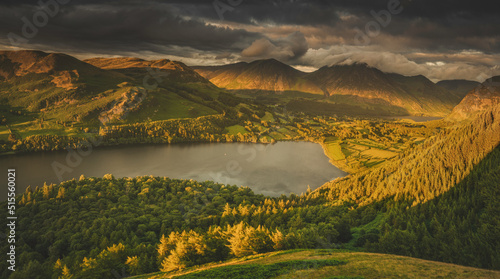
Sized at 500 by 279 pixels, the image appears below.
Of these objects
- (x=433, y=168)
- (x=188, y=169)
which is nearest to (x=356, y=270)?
(x=433, y=168)

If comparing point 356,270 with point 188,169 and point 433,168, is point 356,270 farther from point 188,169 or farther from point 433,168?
point 188,169

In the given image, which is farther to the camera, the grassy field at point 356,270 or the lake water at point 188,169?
the lake water at point 188,169

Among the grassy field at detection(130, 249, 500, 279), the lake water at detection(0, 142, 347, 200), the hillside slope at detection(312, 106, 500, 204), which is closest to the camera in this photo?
the grassy field at detection(130, 249, 500, 279)

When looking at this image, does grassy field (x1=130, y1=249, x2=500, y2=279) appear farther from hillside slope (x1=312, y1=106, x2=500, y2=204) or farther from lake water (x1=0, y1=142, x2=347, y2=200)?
lake water (x1=0, y1=142, x2=347, y2=200)

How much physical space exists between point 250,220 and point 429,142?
82.6m

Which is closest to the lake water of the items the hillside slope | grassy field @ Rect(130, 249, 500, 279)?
the hillside slope

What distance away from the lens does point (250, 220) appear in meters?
84.2

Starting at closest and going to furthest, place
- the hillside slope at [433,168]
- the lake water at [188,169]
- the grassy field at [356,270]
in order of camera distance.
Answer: the grassy field at [356,270]
the hillside slope at [433,168]
the lake water at [188,169]

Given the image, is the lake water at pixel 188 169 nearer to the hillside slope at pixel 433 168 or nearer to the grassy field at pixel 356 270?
the hillside slope at pixel 433 168

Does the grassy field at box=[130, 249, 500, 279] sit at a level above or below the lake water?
above

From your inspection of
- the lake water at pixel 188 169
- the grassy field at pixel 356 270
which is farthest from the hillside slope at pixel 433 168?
the grassy field at pixel 356 270

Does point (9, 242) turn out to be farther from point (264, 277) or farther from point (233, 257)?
point (264, 277)

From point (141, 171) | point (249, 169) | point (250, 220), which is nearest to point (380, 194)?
point (250, 220)

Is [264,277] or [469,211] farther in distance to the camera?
[469,211]
